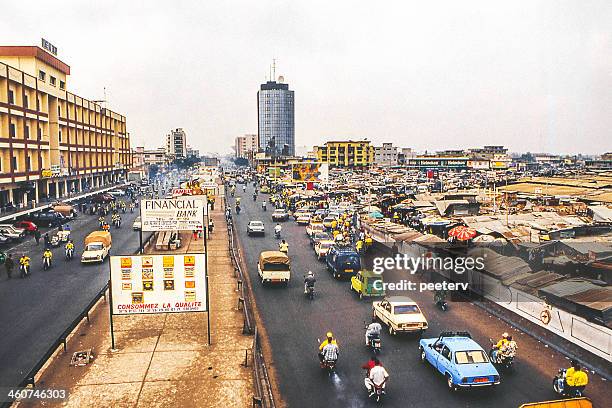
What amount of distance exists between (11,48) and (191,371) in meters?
59.0

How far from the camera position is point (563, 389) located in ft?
40.8

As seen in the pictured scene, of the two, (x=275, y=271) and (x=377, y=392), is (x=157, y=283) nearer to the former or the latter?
(x=377, y=392)

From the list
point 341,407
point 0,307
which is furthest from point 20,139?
point 341,407

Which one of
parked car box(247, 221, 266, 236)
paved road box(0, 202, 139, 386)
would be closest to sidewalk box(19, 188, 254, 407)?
paved road box(0, 202, 139, 386)

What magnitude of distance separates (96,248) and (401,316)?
70.0 ft

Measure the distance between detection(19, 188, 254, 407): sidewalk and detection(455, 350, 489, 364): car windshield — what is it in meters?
5.59

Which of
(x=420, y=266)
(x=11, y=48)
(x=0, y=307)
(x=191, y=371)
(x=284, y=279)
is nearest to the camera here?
(x=191, y=371)

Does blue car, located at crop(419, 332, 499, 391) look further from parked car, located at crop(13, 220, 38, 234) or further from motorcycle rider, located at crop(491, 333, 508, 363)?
parked car, located at crop(13, 220, 38, 234)

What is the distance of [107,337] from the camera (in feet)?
55.8

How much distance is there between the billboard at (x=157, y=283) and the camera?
15688 millimetres

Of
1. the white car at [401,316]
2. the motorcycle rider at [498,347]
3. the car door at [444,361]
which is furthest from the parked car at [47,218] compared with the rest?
the motorcycle rider at [498,347]

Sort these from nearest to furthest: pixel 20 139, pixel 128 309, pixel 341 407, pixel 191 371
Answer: pixel 341 407 < pixel 191 371 < pixel 128 309 < pixel 20 139

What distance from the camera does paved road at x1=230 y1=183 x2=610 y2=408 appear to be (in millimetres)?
12637

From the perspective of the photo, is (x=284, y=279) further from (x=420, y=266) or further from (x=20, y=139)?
(x=20, y=139)
